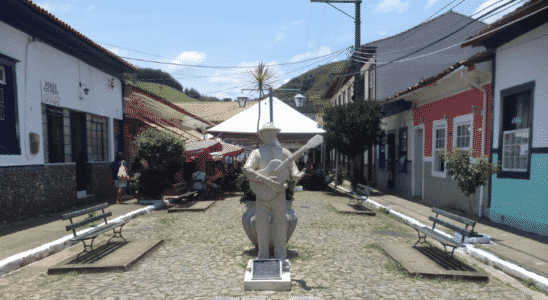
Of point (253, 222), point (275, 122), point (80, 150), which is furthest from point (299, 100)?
point (253, 222)

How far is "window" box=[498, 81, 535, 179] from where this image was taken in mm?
7078

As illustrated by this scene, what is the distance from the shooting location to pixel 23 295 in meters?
3.94

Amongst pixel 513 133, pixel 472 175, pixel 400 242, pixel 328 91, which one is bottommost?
pixel 400 242

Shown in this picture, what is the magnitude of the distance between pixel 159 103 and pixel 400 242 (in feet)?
38.4

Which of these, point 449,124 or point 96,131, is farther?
point 96,131

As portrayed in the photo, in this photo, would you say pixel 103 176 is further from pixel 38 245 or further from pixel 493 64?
pixel 493 64

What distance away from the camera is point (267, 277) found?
418 centimetres

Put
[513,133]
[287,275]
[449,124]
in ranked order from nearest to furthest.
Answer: [287,275] → [513,133] → [449,124]

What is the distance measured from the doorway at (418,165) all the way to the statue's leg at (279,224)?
9200mm

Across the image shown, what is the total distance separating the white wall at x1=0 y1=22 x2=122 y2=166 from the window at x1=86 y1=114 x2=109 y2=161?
1.41ft

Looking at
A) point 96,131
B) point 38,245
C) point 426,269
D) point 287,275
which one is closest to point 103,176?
point 96,131

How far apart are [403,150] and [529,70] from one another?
7333 millimetres

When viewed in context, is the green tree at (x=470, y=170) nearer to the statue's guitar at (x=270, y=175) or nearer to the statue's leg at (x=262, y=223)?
the statue's guitar at (x=270, y=175)

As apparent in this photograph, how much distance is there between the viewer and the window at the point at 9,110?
25.3ft
